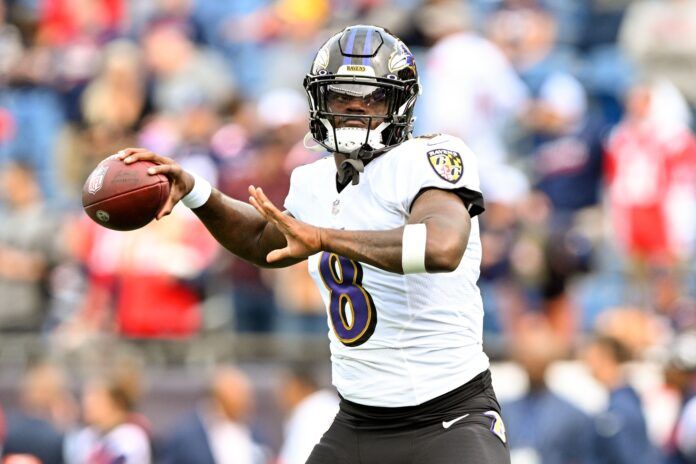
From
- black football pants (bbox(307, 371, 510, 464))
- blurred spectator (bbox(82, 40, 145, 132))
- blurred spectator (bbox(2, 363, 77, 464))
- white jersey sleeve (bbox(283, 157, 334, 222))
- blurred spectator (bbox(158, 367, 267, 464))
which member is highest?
blurred spectator (bbox(82, 40, 145, 132))

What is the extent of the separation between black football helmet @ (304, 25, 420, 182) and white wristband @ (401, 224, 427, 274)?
504 mm

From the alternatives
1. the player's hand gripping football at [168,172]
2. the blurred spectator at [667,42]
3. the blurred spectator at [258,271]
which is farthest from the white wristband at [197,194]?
the blurred spectator at [667,42]

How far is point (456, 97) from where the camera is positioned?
33.1ft

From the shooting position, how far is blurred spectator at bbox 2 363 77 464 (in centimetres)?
785

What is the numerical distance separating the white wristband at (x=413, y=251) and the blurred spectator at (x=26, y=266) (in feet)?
21.8

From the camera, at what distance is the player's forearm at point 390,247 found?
4109mm

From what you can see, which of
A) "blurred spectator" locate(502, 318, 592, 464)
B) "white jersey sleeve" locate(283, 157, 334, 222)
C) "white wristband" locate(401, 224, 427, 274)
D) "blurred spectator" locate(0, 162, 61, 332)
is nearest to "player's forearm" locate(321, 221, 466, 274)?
"white wristband" locate(401, 224, 427, 274)

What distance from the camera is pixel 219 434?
345 inches

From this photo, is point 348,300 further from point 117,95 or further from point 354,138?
point 117,95

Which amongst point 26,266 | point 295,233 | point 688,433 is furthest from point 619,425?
point 26,266

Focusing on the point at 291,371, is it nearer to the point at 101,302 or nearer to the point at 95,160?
the point at 101,302

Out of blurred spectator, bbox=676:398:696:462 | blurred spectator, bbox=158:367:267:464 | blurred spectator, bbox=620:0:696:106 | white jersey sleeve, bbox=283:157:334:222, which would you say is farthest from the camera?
blurred spectator, bbox=620:0:696:106

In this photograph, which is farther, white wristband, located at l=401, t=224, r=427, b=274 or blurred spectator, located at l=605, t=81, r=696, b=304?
blurred spectator, located at l=605, t=81, r=696, b=304

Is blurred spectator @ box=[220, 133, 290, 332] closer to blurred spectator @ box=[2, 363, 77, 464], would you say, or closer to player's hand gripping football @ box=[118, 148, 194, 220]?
blurred spectator @ box=[2, 363, 77, 464]
